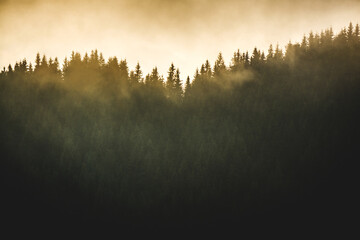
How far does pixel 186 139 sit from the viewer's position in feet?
335

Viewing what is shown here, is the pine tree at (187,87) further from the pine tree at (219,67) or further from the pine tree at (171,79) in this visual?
the pine tree at (219,67)

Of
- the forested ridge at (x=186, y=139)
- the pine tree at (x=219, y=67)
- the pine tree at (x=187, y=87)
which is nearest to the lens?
the forested ridge at (x=186, y=139)

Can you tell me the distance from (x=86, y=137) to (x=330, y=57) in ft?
333

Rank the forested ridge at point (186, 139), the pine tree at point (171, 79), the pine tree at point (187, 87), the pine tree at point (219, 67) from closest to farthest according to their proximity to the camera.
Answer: the forested ridge at point (186, 139) → the pine tree at point (171, 79) → the pine tree at point (187, 87) → the pine tree at point (219, 67)

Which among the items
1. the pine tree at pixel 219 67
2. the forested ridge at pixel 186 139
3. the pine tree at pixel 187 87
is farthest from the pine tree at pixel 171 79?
the pine tree at pixel 219 67

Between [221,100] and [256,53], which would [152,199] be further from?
[256,53]

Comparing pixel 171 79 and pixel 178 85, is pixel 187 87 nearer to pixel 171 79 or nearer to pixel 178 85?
pixel 178 85

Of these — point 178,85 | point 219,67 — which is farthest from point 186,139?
point 219,67

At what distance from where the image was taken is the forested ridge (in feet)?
269

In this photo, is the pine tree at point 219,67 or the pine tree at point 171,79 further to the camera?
the pine tree at point 219,67

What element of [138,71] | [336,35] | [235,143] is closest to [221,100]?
[235,143]

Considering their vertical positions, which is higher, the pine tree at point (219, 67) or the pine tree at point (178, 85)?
the pine tree at point (219, 67)

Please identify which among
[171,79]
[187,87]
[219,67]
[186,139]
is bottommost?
[186,139]

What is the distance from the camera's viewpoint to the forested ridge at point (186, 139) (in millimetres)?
82125
